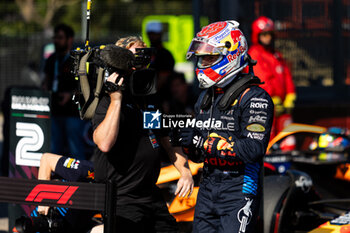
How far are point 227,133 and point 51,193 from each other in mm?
1092

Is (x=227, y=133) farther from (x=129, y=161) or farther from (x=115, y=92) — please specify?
(x=115, y=92)

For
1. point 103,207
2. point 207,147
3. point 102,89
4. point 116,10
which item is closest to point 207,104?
point 207,147

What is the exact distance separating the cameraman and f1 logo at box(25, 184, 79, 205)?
0.29 m

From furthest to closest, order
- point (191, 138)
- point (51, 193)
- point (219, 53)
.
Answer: point (219, 53) < point (191, 138) < point (51, 193)

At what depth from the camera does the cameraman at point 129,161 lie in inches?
151

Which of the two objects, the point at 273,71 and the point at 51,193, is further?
the point at 273,71

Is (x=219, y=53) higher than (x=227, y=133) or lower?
higher

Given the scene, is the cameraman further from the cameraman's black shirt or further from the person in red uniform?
the person in red uniform

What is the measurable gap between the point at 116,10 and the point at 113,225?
2157 centimetres

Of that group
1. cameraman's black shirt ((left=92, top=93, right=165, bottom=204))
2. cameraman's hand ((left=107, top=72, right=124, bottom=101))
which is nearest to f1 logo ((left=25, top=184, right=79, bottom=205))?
cameraman's black shirt ((left=92, top=93, right=165, bottom=204))

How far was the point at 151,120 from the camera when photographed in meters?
4.15

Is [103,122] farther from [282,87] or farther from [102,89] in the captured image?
[282,87]

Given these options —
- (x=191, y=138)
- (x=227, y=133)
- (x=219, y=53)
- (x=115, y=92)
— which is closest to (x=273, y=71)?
(x=219, y=53)

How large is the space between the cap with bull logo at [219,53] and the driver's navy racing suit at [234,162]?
0.19 m
